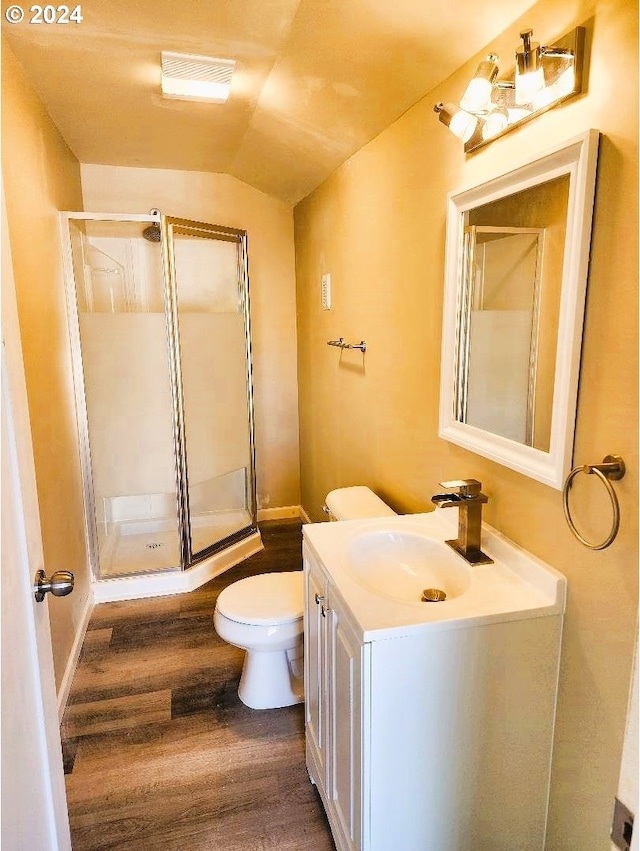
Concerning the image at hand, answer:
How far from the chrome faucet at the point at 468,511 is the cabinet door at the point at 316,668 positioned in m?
0.40

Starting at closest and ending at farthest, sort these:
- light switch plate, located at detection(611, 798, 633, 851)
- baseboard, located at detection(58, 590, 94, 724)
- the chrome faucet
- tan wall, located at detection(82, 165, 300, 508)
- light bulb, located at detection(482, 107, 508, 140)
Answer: light switch plate, located at detection(611, 798, 633, 851), light bulb, located at detection(482, 107, 508, 140), the chrome faucet, baseboard, located at detection(58, 590, 94, 724), tan wall, located at detection(82, 165, 300, 508)

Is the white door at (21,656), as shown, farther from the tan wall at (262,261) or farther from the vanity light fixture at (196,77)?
the tan wall at (262,261)

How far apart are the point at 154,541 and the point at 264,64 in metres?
2.72

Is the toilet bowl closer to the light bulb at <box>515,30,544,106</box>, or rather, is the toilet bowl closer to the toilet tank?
the toilet tank

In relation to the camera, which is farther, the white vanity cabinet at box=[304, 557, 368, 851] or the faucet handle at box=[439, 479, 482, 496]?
the faucet handle at box=[439, 479, 482, 496]

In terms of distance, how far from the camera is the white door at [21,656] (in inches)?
35.8

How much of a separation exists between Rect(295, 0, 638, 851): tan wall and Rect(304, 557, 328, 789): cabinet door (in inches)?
21.3

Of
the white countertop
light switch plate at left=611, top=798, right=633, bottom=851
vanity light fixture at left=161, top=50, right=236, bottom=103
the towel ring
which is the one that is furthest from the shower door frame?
light switch plate at left=611, top=798, right=633, bottom=851

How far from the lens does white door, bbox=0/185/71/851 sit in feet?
2.98

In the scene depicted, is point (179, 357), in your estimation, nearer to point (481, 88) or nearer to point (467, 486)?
point (467, 486)

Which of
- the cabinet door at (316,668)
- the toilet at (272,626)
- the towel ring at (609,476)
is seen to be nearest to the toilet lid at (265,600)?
the toilet at (272,626)

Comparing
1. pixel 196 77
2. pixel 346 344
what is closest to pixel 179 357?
pixel 346 344

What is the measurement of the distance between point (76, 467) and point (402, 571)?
1920mm

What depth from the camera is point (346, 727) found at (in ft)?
4.46
